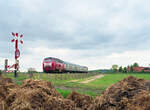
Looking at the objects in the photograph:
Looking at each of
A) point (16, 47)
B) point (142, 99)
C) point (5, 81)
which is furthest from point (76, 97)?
point (16, 47)

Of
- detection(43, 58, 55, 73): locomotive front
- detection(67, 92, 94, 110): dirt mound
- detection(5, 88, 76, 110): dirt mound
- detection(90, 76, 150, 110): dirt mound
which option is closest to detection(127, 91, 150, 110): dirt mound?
detection(90, 76, 150, 110): dirt mound

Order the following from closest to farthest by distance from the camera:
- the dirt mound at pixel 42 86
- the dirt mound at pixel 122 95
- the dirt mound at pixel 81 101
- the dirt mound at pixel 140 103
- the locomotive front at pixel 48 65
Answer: the dirt mound at pixel 140 103
the dirt mound at pixel 122 95
the dirt mound at pixel 42 86
the dirt mound at pixel 81 101
the locomotive front at pixel 48 65

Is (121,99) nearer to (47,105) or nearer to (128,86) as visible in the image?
(128,86)

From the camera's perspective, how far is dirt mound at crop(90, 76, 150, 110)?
3619 mm

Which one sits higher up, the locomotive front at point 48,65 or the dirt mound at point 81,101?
the locomotive front at point 48,65

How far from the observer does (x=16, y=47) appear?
27938mm

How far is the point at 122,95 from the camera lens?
384 cm

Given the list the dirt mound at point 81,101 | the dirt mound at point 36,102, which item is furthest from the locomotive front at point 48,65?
the dirt mound at point 36,102

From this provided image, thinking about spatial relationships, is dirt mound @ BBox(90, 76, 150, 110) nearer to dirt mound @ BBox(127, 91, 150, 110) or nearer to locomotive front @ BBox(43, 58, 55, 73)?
dirt mound @ BBox(127, 91, 150, 110)

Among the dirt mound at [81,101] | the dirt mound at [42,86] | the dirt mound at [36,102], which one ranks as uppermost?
the dirt mound at [42,86]

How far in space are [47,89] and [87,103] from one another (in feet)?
5.03

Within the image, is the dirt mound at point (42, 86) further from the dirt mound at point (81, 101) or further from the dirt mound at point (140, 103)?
the dirt mound at point (140, 103)

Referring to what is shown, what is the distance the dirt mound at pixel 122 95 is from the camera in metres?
3.62

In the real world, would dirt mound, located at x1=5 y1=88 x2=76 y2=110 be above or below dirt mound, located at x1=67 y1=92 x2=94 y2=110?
above
